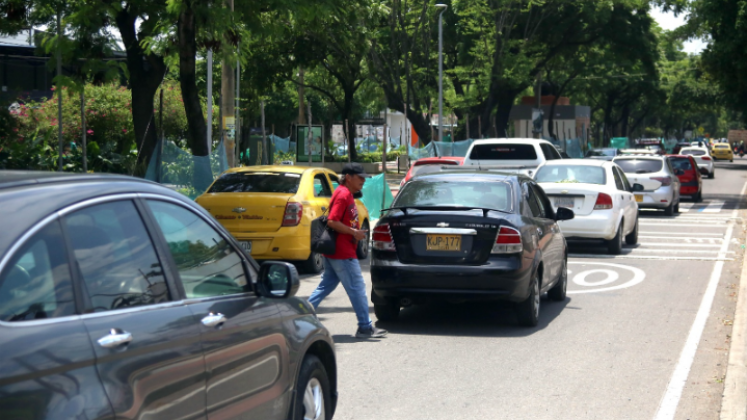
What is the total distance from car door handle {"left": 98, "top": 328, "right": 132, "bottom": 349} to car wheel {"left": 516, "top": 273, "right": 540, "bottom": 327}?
21.9ft

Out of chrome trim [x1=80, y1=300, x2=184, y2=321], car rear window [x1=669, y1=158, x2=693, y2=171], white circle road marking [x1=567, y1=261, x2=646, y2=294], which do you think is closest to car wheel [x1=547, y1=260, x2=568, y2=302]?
white circle road marking [x1=567, y1=261, x2=646, y2=294]

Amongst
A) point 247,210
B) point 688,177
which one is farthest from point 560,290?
point 688,177

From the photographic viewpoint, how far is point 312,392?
4941mm

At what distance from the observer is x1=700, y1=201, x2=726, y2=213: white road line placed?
89.6ft

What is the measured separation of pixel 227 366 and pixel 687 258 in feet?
44.4

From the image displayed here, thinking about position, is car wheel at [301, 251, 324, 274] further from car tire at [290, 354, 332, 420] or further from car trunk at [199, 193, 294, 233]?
car tire at [290, 354, 332, 420]

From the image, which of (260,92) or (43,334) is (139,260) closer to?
(43,334)

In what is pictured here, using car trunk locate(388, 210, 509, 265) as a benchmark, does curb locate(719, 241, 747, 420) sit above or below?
below

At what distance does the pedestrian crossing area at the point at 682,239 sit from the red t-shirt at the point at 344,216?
8.21 m

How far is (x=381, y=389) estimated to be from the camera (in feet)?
23.0

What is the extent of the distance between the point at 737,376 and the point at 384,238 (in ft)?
11.8

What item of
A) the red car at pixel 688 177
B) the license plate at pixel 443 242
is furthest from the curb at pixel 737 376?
the red car at pixel 688 177

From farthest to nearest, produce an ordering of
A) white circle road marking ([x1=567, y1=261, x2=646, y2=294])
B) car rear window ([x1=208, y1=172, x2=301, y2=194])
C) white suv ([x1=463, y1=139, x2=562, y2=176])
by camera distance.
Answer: white suv ([x1=463, y1=139, x2=562, y2=176]) → car rear window ([x1=208, y1=172, x2=301, y2=194]) → white circle road marking ([x1=567, y1=261, x2=646, y2=294])

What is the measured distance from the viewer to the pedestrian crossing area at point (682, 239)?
16297mm
